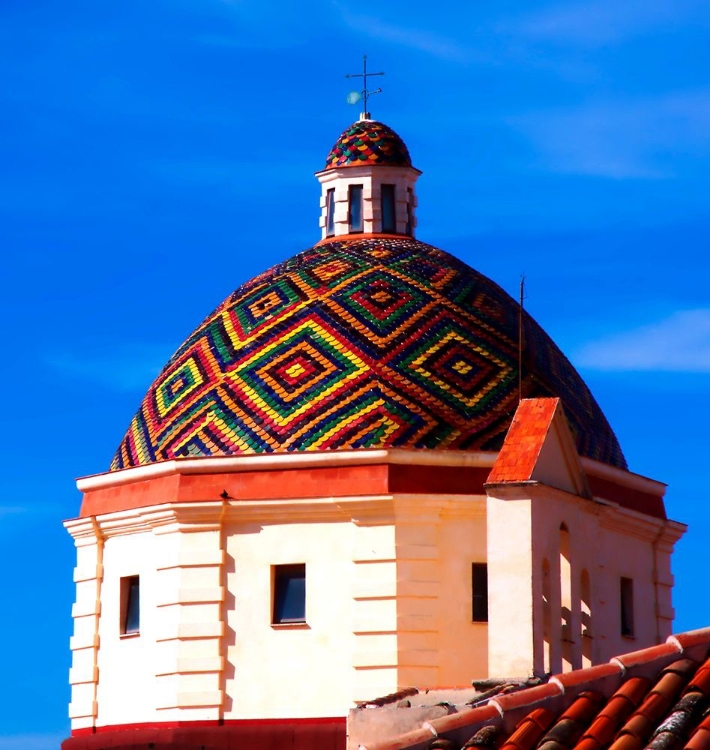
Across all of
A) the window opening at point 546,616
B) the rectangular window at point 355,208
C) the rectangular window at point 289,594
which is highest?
the rectangular window at point 355,208

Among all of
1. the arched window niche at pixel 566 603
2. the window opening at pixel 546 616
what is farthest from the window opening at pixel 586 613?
the window opening at pixel 546 616

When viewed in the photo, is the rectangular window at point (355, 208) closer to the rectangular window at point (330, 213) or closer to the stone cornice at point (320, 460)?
the rectangular window at point (330, 213)

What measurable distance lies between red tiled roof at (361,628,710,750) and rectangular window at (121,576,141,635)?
9.80 m

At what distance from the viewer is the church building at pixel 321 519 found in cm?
2042

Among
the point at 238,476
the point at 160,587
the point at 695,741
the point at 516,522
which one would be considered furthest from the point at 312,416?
the point at 695,741

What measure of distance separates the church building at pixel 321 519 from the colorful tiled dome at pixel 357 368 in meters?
0.03

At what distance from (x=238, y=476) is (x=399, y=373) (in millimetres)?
1828

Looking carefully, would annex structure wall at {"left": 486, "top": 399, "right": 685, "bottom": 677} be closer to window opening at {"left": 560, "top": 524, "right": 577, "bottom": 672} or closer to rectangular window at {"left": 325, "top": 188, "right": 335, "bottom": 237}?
window opening at {"left": 560, "top": 524, "right": 577, "bottom": 672}

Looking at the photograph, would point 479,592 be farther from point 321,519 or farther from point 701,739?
point 701,739

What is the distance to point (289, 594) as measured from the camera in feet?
68.3

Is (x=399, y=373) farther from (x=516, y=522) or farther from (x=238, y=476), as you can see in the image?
(x=516, y=522)

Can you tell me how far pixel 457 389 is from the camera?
21.4m

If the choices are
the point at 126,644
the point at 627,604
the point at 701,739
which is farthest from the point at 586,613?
the point at 701,739

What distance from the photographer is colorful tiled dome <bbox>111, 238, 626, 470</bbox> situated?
69.0 feet
